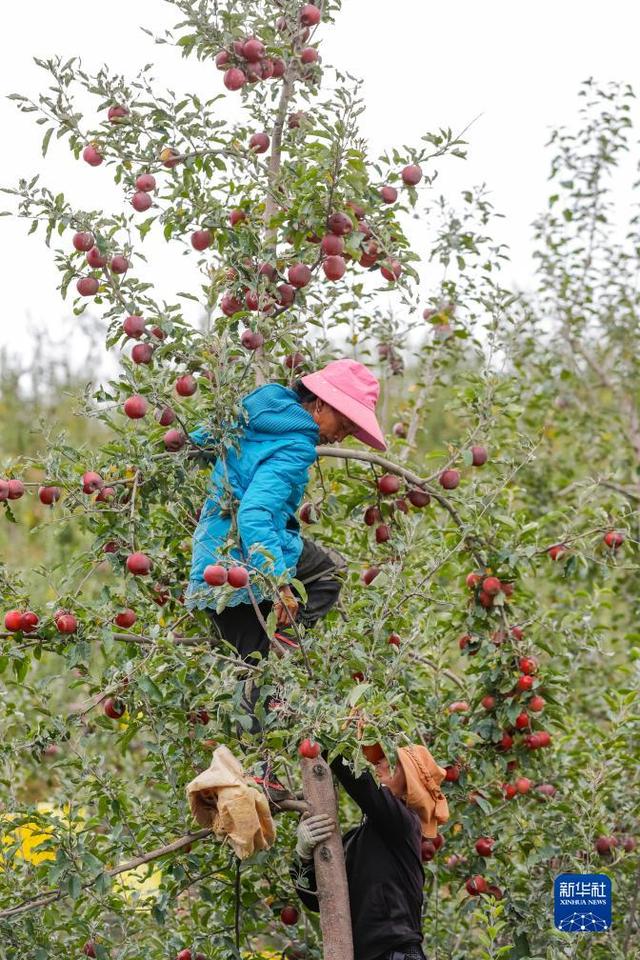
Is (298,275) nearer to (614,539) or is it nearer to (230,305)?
(230,305)

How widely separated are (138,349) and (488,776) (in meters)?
1.44

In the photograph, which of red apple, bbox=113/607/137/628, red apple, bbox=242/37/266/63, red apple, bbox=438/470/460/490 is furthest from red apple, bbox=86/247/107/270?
red apple, bbox=438/470/460/490

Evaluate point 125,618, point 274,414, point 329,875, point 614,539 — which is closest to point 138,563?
point 125,618

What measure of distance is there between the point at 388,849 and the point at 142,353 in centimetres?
127

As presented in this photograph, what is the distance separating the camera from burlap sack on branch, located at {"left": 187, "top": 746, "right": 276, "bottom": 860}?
7.88 ft

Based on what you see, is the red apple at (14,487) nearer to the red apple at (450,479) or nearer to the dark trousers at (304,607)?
the dark trousers at (304,607)

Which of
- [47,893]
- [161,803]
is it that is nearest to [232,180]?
[161,803]

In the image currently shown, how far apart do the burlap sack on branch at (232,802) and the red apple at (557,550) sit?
1.07 meters

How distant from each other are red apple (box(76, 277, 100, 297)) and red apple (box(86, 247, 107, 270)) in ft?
0.11

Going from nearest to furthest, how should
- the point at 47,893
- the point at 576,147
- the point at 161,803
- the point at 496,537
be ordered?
the point at 47,893, the point at 161,803, the point at 496,537, the point at 576,147

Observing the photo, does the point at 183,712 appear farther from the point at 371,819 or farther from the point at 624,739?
the point at 624,739

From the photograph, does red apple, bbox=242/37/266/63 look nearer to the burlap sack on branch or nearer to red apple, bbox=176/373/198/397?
red apple, bbox=176/373/198/397

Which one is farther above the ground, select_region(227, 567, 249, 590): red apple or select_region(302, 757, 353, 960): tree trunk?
select_region(227, 567, 249, 590): red apple

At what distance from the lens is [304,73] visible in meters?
3.15
